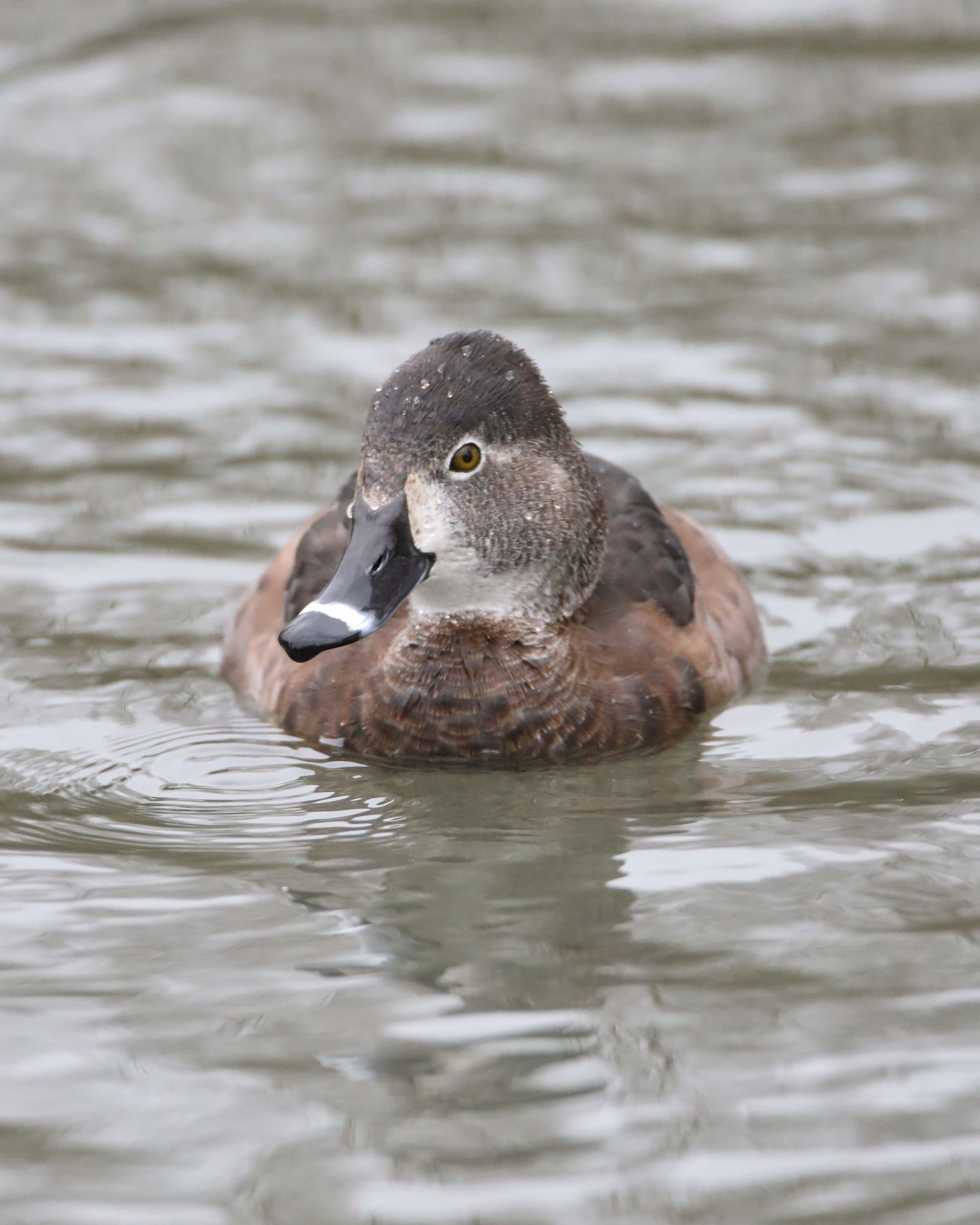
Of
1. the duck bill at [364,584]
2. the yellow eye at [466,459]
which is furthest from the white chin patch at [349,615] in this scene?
the yellow eye at [466,459]

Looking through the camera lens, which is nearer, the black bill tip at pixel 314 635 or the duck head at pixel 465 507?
the black bill tip at pixel 314 635

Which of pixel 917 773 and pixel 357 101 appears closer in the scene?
pixel 917 773

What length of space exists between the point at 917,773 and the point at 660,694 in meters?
0.85

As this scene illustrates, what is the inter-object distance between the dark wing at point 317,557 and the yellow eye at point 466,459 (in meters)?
0.64

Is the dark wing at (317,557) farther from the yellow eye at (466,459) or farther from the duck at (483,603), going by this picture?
the yellow eye at (466,459)

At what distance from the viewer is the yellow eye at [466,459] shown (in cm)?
607

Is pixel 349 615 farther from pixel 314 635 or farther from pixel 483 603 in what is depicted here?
pixel 483 603

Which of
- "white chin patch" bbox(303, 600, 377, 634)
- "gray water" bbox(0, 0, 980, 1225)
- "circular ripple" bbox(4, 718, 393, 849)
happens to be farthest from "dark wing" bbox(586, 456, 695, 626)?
"white chin patch" bbox(303, 600, 377, 634)

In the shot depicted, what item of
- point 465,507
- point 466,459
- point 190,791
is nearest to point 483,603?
point 465,507

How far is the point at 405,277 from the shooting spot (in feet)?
35.1

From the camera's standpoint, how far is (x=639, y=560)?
270 inches

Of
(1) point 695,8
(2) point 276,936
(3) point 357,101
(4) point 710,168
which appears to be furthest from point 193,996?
(1) point 695,8

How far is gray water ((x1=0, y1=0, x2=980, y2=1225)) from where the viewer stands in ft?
14.1

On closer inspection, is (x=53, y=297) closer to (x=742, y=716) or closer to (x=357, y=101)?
(x=357, y=101)
